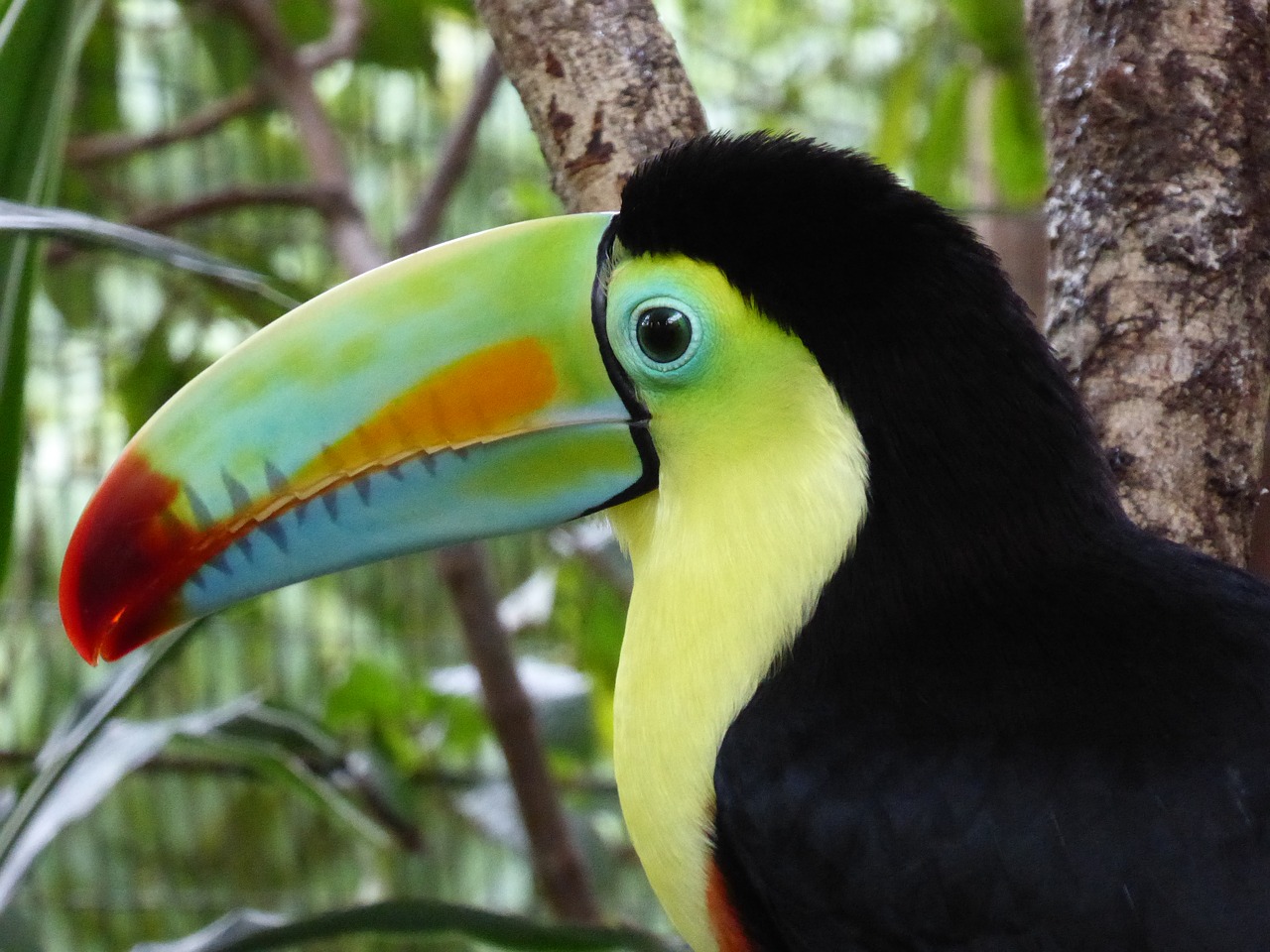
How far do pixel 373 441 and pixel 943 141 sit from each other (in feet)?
4.19

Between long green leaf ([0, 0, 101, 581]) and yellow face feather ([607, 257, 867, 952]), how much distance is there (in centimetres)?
57

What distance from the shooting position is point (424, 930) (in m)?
1.42

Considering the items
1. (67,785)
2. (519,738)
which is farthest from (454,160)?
(67,785)

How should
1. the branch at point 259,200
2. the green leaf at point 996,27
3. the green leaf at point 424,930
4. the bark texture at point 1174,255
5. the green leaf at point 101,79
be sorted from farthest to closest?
the green leaf at point 101,79 → the branch at point 259,200 → the green leaf at point 996,27 → the green leaf at point 424,930 → the bark texture at point 1174,255

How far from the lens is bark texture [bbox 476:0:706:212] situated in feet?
4.12

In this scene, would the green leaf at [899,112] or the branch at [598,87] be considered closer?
the branch at [598,87]

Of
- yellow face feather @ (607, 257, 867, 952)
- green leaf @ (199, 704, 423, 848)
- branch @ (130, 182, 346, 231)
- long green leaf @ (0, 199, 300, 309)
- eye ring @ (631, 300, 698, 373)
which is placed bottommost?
green leaf @ (199, 704, 423, 848)

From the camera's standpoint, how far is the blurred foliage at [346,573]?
2.33 metres

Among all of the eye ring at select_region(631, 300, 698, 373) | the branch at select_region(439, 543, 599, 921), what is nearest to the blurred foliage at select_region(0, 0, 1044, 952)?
the branch at select_region(439, 543, 599, 921)

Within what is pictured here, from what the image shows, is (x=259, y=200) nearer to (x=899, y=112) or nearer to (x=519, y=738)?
(x=519, y=738)

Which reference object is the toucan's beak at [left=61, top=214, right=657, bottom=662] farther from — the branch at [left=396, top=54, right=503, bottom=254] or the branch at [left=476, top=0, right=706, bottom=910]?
the branch at [left=396, top=54, right=503, bottom=254]

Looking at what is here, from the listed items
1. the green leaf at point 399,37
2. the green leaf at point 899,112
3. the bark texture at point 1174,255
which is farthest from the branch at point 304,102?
the bark texture at point 1174,255

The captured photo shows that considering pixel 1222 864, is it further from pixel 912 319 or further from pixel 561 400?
pixel 561 400

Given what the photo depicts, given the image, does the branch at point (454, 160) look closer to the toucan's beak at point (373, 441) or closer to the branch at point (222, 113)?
the branch at point (222, 113)
